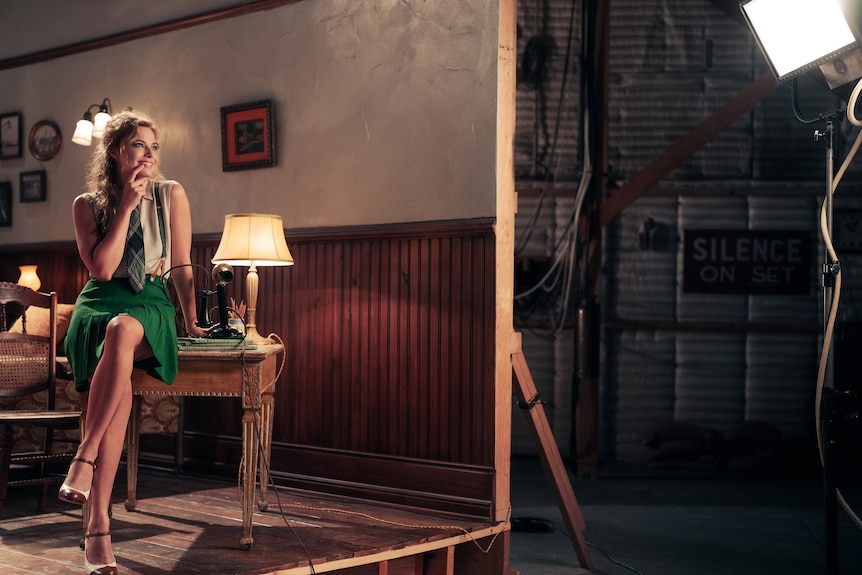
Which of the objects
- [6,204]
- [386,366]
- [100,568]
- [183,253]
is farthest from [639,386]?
[100,568]

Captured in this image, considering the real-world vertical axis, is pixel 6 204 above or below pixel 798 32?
below

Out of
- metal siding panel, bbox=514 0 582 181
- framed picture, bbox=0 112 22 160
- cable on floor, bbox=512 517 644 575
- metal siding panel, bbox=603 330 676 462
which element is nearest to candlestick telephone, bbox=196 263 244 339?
cable on floor, bbox=512 517 644 575

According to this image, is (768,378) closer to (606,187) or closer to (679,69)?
(606,187)

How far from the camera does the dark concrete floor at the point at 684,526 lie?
193 inches

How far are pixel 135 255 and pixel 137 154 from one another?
377 mm

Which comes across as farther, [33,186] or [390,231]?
[33,186]

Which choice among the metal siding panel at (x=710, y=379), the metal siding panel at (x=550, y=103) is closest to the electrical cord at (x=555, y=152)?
the metal siding panel at (x=550, y=103)

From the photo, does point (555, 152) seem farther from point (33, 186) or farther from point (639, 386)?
point (33, 186)

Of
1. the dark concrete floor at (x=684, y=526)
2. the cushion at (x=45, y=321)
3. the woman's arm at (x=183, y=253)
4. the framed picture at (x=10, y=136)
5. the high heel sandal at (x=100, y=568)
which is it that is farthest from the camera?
the framed picture at (x=10, y=136)

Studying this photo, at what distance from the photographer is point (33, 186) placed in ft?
20.9

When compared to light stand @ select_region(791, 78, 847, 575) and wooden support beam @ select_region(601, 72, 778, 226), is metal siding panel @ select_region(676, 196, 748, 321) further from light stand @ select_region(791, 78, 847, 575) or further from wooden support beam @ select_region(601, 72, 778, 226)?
light stand @ select_region(791, 78, 847, 575)

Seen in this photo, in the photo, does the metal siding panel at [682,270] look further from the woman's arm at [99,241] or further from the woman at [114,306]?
the woman's arm at [99,241]

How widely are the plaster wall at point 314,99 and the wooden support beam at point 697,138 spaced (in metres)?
3.27

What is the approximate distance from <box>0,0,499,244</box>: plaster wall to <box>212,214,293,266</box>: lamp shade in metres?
0.65
